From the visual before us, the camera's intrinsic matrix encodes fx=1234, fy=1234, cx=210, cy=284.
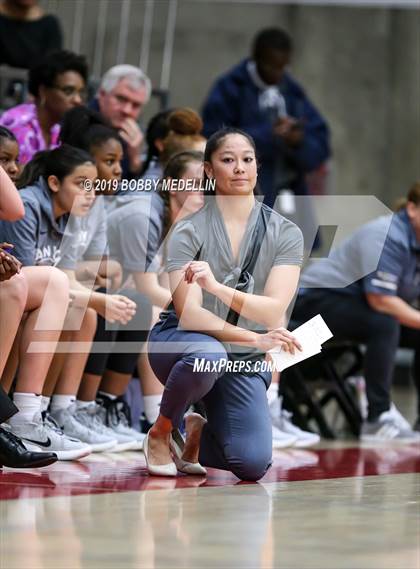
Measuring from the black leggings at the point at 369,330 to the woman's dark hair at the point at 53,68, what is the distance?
143cm

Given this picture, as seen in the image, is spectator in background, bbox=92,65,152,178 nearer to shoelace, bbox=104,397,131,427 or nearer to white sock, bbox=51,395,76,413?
shoelace, bbox=104,397,131,427

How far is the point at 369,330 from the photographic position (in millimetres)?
5379

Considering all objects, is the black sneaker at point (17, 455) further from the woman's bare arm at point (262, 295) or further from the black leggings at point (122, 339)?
the black leggings at point (122, 339)

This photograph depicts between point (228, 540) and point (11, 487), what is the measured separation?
0.79 m

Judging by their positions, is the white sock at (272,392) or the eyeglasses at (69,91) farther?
the eyeglasses at (69,91)

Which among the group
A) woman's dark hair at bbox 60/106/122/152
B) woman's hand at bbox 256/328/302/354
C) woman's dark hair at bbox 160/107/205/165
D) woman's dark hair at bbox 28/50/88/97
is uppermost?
woman's dark hair at bbox 28/50/88/97

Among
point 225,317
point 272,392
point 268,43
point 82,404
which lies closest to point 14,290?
point 225,317

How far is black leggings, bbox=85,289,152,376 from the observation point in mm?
4316

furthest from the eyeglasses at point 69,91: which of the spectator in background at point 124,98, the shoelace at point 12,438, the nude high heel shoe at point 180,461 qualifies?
the shoelace at point 12,438

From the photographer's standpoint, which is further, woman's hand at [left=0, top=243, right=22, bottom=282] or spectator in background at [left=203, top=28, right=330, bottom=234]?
spectator in background at [left=203, top=28, right=330, bottom=234]

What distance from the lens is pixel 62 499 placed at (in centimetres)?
301

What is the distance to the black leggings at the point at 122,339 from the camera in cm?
432

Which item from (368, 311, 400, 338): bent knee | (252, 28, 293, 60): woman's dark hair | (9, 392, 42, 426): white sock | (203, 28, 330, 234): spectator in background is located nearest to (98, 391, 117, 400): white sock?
(9, 392, 42, 426): white sock

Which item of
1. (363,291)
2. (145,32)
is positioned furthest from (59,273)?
A: (145,32)
